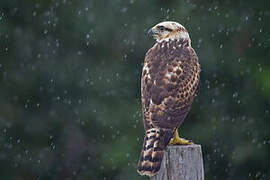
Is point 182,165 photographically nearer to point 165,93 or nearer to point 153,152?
point 153,152

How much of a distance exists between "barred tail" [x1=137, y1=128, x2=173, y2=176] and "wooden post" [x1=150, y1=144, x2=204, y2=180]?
4cm

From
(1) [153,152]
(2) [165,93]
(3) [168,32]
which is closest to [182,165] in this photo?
(1) [153,152]

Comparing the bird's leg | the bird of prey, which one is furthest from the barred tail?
the bird's leg

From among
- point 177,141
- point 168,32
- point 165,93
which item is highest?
point 168,32

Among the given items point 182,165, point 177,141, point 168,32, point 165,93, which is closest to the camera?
point 182,165

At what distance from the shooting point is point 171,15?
7.42 metres

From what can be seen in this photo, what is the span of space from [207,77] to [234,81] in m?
0.35

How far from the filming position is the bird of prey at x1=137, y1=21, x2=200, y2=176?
Answer: 386cm

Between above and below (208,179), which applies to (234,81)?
above

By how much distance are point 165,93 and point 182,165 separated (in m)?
0.59

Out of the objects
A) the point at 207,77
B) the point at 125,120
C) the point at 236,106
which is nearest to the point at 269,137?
the point at 236,106

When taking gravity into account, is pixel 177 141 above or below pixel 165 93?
below

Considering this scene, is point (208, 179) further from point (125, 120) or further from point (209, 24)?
point (209, 24)

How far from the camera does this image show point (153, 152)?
12.3 feet
